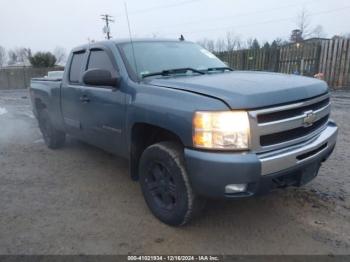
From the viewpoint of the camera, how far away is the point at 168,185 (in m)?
3.20

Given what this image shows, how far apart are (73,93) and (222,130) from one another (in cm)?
279

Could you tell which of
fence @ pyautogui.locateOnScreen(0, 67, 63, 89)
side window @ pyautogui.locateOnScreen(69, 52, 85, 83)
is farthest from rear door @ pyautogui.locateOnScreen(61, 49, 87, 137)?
fence @ pyautogui.locateOnScreen(0, 67, 63, 89)

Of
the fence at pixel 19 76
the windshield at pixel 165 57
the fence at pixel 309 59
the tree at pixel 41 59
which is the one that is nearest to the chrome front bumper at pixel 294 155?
the windshield at pixel 165 57

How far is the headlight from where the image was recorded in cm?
262

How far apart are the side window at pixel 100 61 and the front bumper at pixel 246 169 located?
1.82m

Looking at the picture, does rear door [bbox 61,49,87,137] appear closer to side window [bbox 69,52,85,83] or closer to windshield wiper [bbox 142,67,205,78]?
side window [bbox 69,52,85,83]

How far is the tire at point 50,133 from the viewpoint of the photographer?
20.0ft

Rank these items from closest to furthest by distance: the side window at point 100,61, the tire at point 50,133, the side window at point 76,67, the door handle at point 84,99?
1. the side window at point 100,61
2. the door handle at point 84,99
3. the side window at point 76,67
4. the tire at point 50,133

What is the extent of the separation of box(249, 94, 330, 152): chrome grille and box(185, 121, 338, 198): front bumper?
8 cm

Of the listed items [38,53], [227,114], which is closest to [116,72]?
[227,114]

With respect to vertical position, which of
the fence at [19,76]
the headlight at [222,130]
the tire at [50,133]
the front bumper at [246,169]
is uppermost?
the headlight at [222,130]

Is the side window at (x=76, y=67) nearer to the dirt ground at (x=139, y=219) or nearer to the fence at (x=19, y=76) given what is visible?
the dirt ground at (x=139, y=219)

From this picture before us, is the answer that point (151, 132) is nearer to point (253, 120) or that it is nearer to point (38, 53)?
point (253, 120)

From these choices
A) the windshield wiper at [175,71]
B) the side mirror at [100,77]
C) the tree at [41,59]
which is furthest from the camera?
the tree at [41,59]
